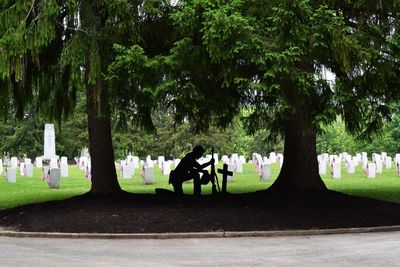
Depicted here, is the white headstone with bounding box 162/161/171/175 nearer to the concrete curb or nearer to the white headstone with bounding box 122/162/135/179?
the white headstone with bounding box 122/162/135/179

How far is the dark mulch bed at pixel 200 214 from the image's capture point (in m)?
11.5

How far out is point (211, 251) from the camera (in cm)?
934

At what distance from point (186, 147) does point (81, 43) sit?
55.1 metres

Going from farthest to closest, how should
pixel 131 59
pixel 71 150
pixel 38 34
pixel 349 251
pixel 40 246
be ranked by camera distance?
pixel 71 150, pixel 38 34, pixel 131 59, pixel 40 246, pixel 349 251

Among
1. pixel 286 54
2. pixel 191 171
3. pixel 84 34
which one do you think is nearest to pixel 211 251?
pixel 286 54

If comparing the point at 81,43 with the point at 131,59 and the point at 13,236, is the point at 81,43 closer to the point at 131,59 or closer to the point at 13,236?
the point at 131,59

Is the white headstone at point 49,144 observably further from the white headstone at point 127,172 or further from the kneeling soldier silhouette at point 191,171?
the kneeling soldier silhouette at point 191,171

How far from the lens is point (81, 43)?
39.6 feet

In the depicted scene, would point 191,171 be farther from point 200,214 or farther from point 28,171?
point 28,171

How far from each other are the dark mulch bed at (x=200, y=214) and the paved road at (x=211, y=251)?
0.71 meters

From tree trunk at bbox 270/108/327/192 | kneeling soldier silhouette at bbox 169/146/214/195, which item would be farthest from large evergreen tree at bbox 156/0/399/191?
tree trunk at bbox 270/108/327/192

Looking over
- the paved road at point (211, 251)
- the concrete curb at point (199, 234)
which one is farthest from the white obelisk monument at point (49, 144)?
the paved road at point (211, 251)

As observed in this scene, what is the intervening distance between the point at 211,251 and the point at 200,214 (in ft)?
8.99

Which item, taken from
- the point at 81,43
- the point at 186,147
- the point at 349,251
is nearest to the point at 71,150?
the point at 186,147
